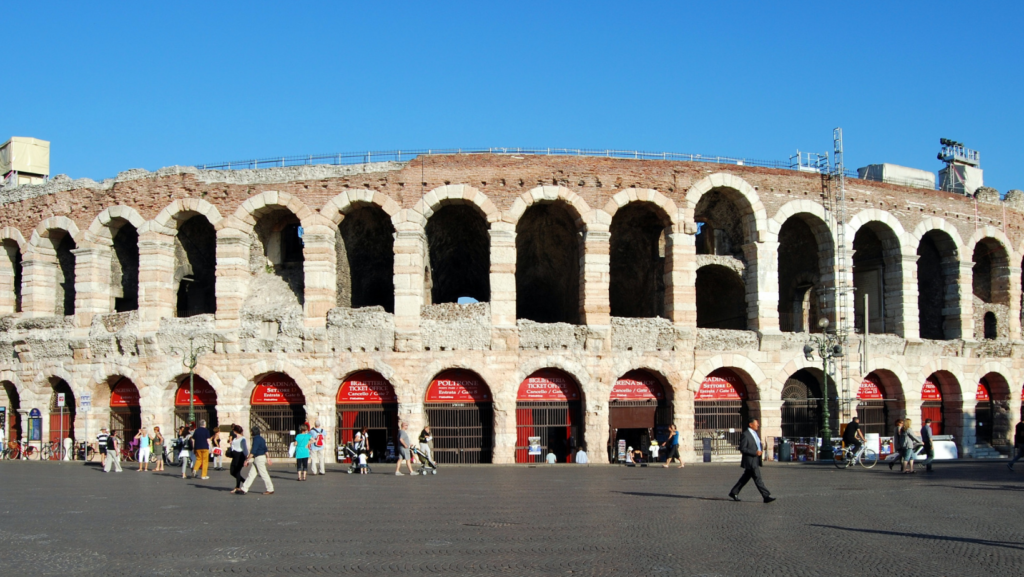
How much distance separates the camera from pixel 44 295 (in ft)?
97.7

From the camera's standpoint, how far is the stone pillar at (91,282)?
28.3 metres

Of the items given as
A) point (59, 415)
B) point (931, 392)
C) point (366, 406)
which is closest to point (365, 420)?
point (366, 406)

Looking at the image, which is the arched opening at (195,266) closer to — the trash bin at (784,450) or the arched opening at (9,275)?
the arched opening at (9,275)

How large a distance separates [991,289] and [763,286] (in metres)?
11.3

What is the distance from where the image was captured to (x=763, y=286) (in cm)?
2814

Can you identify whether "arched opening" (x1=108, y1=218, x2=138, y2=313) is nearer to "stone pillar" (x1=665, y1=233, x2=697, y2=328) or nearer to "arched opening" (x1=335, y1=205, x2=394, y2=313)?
"arched opening" (x1=335, y1=205, x2=394, y2=313)

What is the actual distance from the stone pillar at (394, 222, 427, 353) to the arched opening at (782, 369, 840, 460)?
476 inches

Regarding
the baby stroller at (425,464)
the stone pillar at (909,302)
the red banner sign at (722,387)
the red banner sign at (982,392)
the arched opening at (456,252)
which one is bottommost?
the baby stroller at (425,464)

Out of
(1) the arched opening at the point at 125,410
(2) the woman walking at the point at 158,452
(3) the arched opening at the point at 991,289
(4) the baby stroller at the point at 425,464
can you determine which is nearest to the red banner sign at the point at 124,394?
(1) the arched opening at the point at 125,410

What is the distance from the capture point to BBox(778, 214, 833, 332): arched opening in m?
30.8

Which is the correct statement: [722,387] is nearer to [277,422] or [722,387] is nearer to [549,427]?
[549,427]

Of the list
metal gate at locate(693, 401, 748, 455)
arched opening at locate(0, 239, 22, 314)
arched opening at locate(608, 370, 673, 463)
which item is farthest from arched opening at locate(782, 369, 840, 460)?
arched opening at locate(0, 239, 22, 314)

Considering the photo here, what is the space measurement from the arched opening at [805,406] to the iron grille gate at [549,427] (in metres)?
7.18

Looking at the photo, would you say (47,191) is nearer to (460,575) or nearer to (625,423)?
(625,423)
